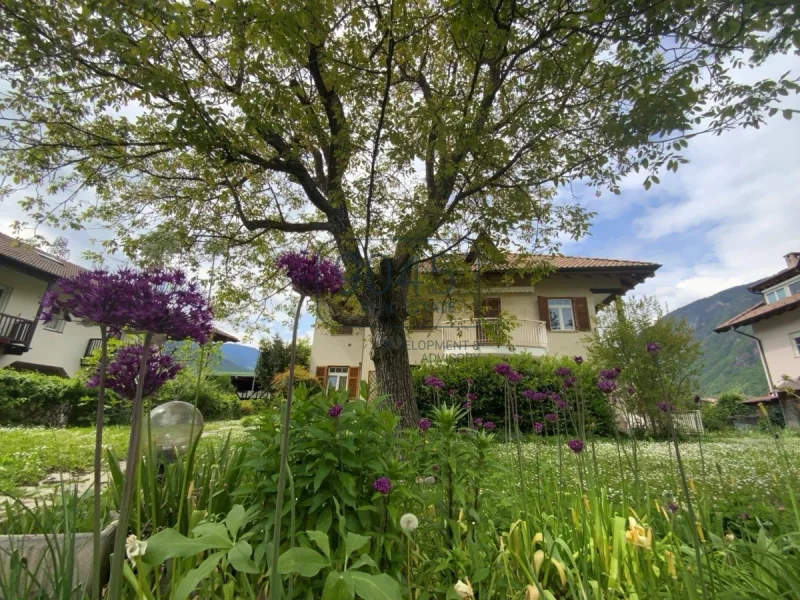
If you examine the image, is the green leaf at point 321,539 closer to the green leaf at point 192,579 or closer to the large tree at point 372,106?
the green leaf at point 192,579

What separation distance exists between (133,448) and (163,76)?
3.73 m

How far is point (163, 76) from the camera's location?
10.3ft

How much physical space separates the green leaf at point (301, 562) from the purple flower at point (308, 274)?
2.28 ft

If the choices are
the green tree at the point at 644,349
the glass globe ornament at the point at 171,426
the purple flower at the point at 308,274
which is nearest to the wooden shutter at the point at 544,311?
the green tree at the point at 644,349

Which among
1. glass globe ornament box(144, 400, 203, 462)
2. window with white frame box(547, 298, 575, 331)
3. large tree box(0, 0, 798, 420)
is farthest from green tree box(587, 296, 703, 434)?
glass globe ornament box(144, 400, 203, 462)

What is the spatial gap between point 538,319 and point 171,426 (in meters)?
12.9

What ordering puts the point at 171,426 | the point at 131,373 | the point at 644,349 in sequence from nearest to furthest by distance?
the point at 131,373, the point at 171,426, the point at 644,349

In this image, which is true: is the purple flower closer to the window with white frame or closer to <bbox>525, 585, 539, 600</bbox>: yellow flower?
<bbox>525, 585, 539, 600</bbox>: yellow flower

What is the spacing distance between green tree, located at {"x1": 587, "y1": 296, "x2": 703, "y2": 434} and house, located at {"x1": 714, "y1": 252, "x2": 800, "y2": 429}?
625 centimetres

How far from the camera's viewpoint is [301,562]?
88 centimetres

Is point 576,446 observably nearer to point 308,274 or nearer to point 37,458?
point 308,274

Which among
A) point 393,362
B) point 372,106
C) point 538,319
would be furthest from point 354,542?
point 538,319

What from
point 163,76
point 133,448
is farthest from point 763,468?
point 163,76

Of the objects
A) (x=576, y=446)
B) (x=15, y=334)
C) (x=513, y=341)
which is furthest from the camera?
(x=15, y=334)
